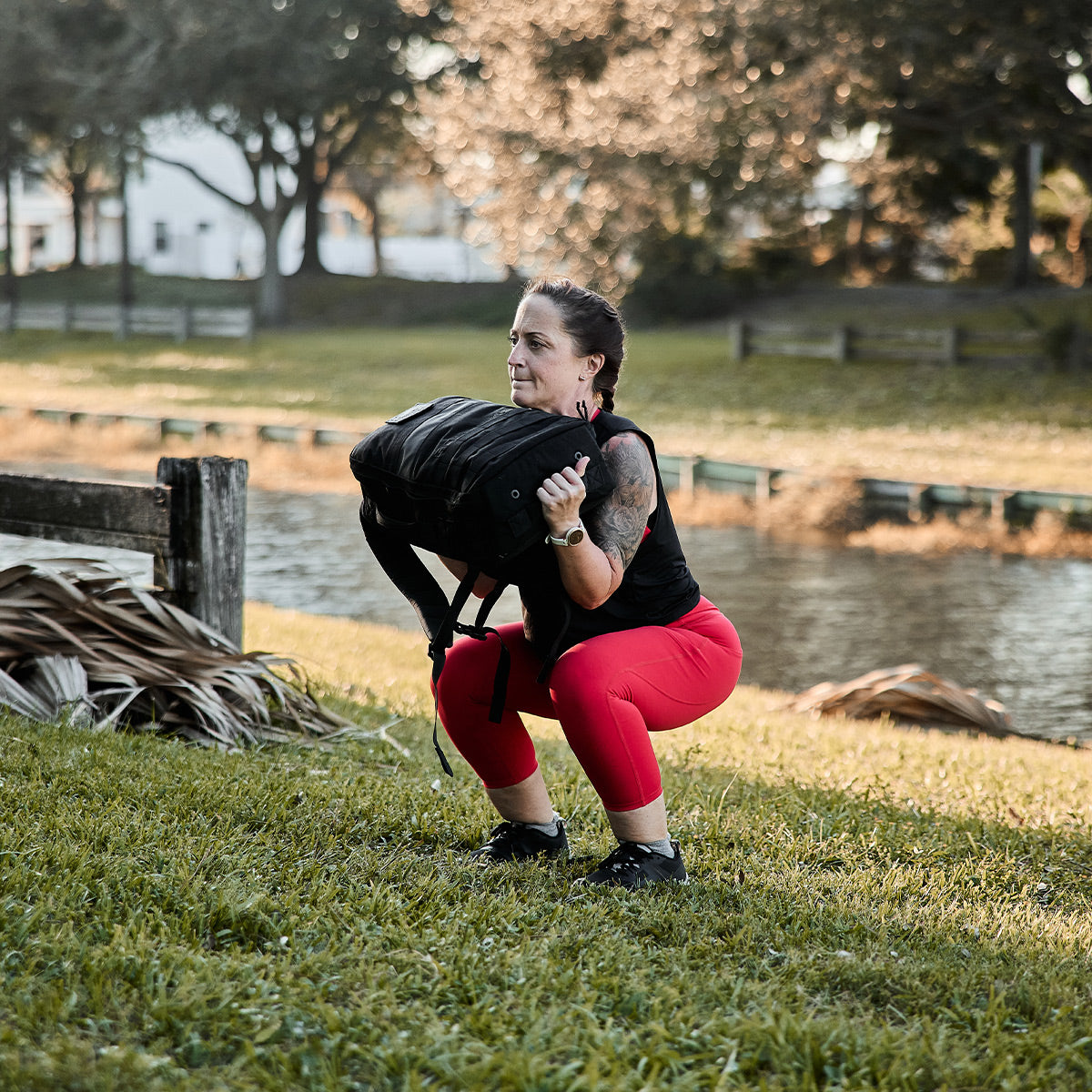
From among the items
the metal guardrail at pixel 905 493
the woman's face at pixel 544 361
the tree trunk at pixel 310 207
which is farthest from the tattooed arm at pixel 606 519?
the tree trunk at pixel 310 207

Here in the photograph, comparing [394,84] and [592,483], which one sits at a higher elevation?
[394,84]

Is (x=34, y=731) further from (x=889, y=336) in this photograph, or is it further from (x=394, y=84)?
(x=394, y=84)

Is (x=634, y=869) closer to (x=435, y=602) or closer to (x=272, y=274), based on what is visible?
(x=435, y=602)

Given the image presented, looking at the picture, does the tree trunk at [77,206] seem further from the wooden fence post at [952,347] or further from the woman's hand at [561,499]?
the woman's hand at [561,499]

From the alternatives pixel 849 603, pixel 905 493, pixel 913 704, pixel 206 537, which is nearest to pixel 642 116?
pixel 905 493

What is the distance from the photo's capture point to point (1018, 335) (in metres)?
25.0

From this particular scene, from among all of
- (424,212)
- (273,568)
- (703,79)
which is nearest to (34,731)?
(273,568)

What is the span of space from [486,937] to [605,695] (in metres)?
0.70

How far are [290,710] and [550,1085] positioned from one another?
119 inches

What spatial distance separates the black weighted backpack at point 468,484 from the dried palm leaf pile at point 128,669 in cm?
177

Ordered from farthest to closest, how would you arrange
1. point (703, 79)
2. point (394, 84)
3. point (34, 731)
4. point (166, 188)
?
point (166, 188) < point (394, 84) < point (703, 79) < point (34, 731)

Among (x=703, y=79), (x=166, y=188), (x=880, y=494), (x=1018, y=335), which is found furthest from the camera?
(x=166, y=188)

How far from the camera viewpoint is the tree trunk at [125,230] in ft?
137

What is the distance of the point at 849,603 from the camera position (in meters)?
11.7
